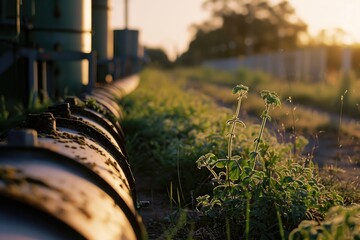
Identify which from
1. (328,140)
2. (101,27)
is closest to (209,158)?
(328,140)

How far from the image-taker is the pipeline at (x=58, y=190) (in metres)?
2.09

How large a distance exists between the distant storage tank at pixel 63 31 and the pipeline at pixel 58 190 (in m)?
5.45

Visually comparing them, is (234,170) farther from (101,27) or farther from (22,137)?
(101,27)

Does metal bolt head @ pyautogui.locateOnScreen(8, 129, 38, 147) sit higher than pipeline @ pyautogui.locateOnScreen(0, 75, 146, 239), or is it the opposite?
metal bolt head @ pyautogui.locateOnScreen(8, 129, 38, 147)

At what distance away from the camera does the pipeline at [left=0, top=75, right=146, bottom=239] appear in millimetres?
2090

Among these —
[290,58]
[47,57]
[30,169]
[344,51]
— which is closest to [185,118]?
[47,57]

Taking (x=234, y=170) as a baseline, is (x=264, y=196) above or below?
below

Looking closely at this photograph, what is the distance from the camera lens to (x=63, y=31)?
28.6 ft

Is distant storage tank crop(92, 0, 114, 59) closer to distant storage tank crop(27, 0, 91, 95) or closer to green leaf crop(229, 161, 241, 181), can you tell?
distant storage tank crop(27, 0, 91, 95)

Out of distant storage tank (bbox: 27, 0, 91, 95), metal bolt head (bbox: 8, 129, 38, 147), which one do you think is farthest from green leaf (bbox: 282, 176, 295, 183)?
distant storage tank (bbox: 27, 0, 91, 95)

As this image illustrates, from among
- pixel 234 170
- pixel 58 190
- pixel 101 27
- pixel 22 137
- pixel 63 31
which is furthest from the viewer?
pixel 101 27

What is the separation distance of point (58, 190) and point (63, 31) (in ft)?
22.0

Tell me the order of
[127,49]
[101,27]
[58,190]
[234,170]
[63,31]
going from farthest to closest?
[127,49] → [101,27] → [63,31] → [234,170] → [58,190]

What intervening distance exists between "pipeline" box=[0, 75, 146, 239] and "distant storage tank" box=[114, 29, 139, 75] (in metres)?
14.1
